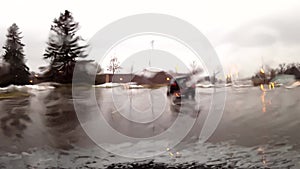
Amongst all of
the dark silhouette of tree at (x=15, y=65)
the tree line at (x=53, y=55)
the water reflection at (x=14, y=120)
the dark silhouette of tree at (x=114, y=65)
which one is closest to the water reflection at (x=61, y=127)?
the water reflection at (x=14, y=120)

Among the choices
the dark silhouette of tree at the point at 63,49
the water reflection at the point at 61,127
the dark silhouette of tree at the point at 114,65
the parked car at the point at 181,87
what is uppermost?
the dark silhouette of tree at the point at 63,49

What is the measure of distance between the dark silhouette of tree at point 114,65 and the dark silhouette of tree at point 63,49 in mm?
14562

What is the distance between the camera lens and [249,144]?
610 centimetres

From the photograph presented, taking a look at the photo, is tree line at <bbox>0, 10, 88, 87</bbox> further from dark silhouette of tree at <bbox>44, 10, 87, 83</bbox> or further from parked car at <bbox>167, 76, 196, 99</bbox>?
parked car at <bbox>167, 76, 196, 99</bbox>

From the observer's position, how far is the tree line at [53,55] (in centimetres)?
1992

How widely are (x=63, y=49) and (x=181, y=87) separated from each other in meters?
16.0

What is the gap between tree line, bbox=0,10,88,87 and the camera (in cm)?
1992

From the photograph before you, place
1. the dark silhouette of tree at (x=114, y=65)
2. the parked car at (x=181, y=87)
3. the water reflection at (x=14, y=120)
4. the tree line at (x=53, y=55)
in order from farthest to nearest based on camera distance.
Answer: the tree line at (x=53, y=55) → the water reflection at (x=14, y=120) → the parked car at (x=181, y=87) → the dark silhouette of tree at (x=114, y=65)

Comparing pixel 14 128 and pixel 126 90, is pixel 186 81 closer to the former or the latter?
pixel 126 90

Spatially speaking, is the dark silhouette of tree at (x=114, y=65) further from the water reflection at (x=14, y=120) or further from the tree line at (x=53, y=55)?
the tree line at (x=53, y=55)

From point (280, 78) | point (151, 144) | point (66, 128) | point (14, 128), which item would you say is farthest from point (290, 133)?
point (280, 78)

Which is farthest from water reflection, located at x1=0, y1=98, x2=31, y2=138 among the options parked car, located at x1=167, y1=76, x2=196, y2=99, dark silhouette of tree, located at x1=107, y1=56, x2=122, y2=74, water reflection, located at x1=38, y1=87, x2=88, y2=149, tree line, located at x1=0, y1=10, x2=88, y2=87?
tree line, located at x1=0, y1=10, x2=88, y2=87

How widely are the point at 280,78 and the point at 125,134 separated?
18662mm

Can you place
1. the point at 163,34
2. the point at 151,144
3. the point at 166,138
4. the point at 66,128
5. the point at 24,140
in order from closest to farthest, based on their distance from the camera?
the point at 163,34, the point at 151,144, the point at 166,138, the point at 24,140, the point at 66,128
